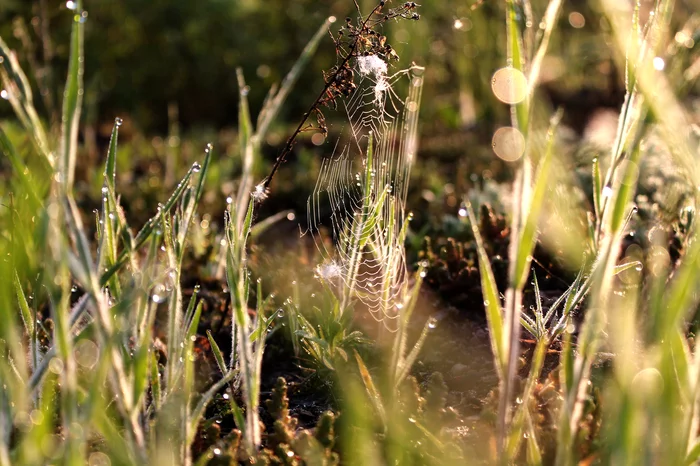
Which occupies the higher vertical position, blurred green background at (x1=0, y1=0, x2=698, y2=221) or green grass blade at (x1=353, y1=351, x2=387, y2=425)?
blurred green background at (x1=0, y1=0, x2=698, y2=221)

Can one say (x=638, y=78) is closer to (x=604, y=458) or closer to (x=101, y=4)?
(x=604, y=458)

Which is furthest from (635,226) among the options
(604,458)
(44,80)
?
(44,80)

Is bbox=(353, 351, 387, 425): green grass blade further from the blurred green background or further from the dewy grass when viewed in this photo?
the blurred green background

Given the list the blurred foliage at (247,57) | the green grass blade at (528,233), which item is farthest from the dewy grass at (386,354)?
the blurred foliage at (247,57)

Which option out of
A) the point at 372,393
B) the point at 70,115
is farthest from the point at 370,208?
the point at 70,115

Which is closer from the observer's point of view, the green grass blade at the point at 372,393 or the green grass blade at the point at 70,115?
the green grass blade at the point at 70,115

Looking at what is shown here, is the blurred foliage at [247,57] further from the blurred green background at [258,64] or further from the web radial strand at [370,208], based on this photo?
the web radial strand at [370,208]

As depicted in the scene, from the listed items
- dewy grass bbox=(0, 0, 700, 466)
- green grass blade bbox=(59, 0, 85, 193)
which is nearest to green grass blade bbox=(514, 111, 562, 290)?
dewy grass bbox=(0, 0, 700, 466)

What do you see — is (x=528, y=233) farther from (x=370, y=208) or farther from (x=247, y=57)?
(x=247, y=57)
